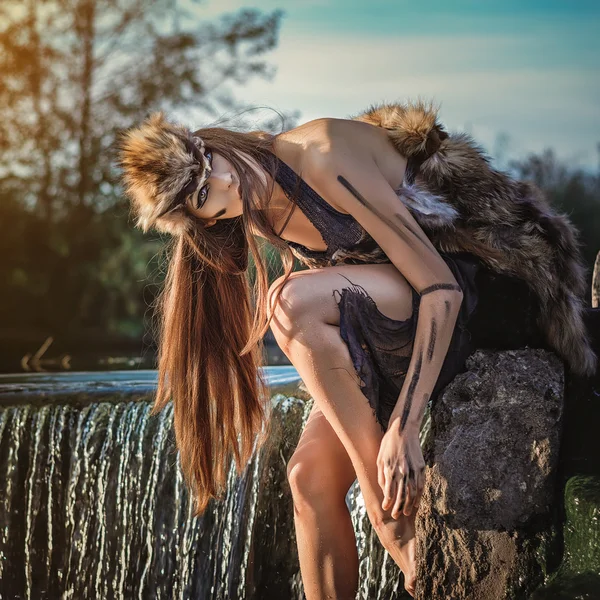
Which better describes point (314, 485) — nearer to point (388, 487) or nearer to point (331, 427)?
point (331, 427)

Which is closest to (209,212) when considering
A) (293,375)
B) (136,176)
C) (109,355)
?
(136,176)

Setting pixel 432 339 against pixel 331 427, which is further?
pixel 331 427

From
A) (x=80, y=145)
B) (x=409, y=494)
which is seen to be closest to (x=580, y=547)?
(x=409, y=494)

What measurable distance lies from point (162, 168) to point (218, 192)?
0.46ft

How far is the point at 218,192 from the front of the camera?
6.84ft

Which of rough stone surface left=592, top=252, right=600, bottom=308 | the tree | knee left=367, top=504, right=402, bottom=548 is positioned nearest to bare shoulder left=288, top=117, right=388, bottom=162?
knee left=367, top=504, right=402, bottom=548

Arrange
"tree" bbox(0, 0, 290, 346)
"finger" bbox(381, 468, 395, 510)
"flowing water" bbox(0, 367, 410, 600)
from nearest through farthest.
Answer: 1. "finger" bbox(381, 468, 395, 510)
2. "flowing water" bbox(0, 367, 410, 600)
3. "tree" bbox(0, 0, 290, 346)

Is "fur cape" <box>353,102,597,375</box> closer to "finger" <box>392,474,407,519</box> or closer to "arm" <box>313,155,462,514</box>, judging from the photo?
"arm" <box>313,155,462,514</box>

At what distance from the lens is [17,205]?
13.5 meters

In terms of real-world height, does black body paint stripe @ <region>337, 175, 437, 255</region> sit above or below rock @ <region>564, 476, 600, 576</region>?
above

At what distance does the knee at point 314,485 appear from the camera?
2014mm

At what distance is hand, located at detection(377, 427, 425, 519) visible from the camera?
71.1 inches

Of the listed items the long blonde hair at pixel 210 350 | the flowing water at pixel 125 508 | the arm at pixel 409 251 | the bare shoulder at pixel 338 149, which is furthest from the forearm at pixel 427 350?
the flowing water at pixel 125 508

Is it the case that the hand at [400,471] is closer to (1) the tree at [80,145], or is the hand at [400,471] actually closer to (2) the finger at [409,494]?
(2) the finger at [409,494]
